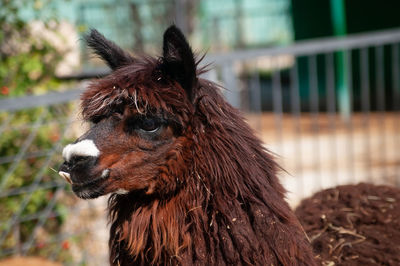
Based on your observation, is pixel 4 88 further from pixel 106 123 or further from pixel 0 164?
pixel 106 123

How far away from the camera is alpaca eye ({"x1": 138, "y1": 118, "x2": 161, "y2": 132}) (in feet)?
7.19

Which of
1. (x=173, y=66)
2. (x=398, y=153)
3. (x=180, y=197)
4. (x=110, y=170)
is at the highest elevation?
(x=173, y=66)

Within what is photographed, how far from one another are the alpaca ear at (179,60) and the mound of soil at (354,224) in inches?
38.9

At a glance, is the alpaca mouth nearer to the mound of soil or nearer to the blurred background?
the blurred background

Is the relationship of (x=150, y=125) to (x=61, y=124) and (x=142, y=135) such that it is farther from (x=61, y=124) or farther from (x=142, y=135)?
(x=61, y=124)

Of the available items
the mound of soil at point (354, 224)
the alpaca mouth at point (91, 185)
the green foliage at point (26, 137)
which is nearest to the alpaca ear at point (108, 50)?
the alpaca mouth at point (91, 185)

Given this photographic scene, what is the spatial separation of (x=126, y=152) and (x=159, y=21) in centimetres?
810

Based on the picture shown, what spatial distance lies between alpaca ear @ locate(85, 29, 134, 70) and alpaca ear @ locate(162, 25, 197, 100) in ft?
1.19

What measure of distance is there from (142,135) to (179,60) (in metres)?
0.34

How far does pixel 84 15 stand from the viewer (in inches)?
424

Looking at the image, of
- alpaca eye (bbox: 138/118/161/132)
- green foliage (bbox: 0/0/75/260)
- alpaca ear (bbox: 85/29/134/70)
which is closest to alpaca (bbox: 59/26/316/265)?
alpaca eye (bbox: 138/118/161/132)

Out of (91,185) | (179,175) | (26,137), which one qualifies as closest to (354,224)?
(179,175)

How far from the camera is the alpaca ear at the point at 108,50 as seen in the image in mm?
2510

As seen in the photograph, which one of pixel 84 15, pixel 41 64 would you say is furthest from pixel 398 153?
pixel 84 15
